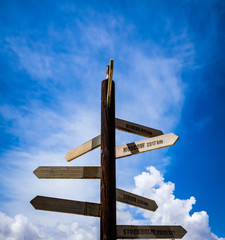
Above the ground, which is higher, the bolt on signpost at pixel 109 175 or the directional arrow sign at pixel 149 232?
the bolt on signpost at pixel 109 175

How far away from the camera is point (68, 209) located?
11.3 feet

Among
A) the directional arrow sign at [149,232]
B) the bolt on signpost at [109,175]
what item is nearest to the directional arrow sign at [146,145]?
the bolt on signpost at [109,175]

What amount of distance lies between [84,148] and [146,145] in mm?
1161

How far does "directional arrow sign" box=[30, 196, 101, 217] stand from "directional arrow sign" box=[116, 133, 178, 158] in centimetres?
97

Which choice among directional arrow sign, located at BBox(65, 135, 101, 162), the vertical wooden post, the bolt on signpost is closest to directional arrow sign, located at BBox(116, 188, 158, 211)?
the bolt on signpost

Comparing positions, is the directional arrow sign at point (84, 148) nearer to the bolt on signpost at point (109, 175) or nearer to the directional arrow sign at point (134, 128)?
the bolt on signpost at point (109, 175)

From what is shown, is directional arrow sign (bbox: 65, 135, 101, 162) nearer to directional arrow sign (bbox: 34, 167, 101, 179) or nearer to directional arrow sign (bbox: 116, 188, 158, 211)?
directional arrow sign (bbox: 34, 167, 101, 179)

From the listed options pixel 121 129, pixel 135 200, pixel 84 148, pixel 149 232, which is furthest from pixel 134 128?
pixel 149 232

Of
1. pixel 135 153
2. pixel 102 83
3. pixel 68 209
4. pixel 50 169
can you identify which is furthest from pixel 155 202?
pixel 102 83

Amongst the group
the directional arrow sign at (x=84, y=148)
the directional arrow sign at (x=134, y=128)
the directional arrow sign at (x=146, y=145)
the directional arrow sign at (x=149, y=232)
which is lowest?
the directional arrow sign at (x=149, y=232)

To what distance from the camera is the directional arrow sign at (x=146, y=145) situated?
12.2ft

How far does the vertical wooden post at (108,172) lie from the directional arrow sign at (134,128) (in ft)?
0.70

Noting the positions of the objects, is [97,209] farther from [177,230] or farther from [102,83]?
[102,83]

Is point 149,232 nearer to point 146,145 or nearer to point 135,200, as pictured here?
point 135,200
